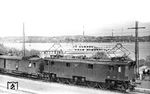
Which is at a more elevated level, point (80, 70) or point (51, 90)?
point (80, 70)

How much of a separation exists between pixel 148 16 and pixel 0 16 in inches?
594

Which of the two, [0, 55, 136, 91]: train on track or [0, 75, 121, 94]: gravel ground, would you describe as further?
[0, 55, 136, 91]: train on track

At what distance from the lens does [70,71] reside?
21250 millimetres

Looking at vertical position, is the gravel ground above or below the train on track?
below

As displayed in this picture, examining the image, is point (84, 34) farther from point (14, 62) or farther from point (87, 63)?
point (14, 62)

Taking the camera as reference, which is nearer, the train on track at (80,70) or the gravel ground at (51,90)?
the gravel ground at (51,90)

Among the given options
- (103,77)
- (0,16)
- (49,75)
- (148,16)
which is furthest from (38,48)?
(148,16)

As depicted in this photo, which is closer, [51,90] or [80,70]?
[51,90]

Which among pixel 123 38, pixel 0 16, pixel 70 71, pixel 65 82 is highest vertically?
pixel 0 16

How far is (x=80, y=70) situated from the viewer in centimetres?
2041

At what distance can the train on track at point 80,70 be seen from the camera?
58.6 feet

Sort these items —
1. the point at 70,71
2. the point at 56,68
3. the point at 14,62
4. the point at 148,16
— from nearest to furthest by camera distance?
1. the point at 148,16
2. the point at 70,71
3. the point at 56,68
4. the point at 14,62

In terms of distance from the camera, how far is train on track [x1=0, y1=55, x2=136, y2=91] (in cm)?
1786

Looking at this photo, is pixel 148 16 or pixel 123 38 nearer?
pixel 148 16
